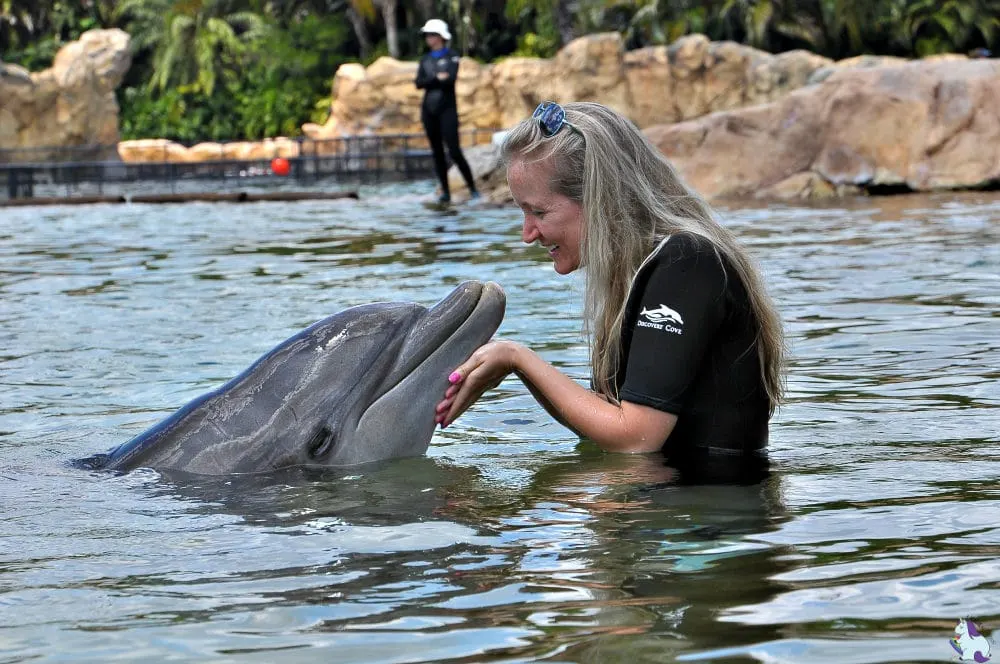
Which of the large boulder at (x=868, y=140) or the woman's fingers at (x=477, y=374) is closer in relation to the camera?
the woman's fingers at (x=477, y=374)

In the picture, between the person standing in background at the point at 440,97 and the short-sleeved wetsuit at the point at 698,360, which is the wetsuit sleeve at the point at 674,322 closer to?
the short-sleeved wetsuit at the point at 698,360

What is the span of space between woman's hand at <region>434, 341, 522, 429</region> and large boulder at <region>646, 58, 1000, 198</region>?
42.4 feet

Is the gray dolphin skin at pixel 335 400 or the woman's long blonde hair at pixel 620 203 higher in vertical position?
the woman's long blonde hair at pixel 620 203

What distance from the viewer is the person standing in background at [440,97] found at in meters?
17.6

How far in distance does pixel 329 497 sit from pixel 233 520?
32 cm

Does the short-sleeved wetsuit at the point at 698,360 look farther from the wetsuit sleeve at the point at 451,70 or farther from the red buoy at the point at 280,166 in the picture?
the red buoy at the point at 280,166

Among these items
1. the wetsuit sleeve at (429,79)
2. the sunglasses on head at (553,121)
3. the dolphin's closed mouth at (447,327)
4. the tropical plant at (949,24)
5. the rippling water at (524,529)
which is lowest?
the rippling water at (524,529)

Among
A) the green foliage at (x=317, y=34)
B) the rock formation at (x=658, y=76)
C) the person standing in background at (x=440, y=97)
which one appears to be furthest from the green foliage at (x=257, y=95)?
the person standing in background at (x=440, y=97)

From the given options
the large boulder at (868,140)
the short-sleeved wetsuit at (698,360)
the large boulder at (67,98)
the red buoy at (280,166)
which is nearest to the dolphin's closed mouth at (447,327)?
the short-sleeved wetsuit at (698,360)

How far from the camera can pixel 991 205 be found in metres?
14.2

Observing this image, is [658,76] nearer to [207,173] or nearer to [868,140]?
[207,173]

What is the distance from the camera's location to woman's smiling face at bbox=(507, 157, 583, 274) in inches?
162

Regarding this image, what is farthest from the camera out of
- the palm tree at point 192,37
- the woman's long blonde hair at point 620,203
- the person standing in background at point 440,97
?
the palm tree at point 192,37

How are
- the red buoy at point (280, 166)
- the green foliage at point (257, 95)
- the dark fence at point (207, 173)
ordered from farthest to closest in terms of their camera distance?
the green foliage at point (257, 95), the red buoy at point (280, 166), the dark fence at point (207, 173)
